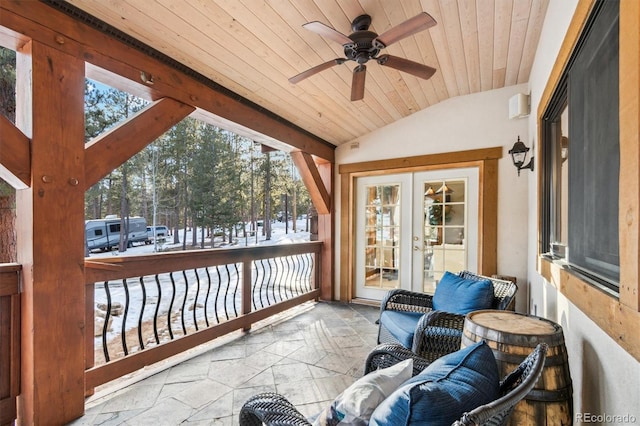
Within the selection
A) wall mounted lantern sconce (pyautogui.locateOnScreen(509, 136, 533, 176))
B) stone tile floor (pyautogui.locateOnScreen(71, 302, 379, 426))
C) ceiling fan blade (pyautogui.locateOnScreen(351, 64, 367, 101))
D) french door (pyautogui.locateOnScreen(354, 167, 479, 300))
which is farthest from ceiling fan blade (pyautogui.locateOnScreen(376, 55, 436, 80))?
stone tile floor (pyautogui.locateOnScreen(71, 302, 379, 426))

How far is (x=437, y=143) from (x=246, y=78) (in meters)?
2.68

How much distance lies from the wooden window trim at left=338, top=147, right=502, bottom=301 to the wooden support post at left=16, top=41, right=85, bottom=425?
3526 mm

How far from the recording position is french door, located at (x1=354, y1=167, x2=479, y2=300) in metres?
4.12

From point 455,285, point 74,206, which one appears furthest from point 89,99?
point 455,285

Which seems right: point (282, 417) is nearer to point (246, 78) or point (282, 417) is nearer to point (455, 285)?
point (455, 285)

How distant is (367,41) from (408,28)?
33 cm

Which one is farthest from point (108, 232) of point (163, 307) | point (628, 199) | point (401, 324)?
point (628, 199)

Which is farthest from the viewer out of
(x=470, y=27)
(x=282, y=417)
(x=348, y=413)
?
(x=470, y=27)

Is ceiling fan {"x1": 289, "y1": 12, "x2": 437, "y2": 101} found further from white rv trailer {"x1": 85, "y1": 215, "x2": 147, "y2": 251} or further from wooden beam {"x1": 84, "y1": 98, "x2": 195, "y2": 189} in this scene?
white rv trailer {"x1": 85, "y1": 215, "x2": 147, "y2": 251}

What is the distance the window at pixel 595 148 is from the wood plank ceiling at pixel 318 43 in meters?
A: 1.06

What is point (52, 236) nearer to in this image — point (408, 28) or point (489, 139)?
point (408, 28)

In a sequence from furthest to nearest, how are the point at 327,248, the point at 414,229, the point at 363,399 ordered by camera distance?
the point at 327,248 → the point at 414,229 → the point at 363,399

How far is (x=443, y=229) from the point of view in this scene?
4258 millimetres

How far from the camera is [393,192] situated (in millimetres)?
4641
